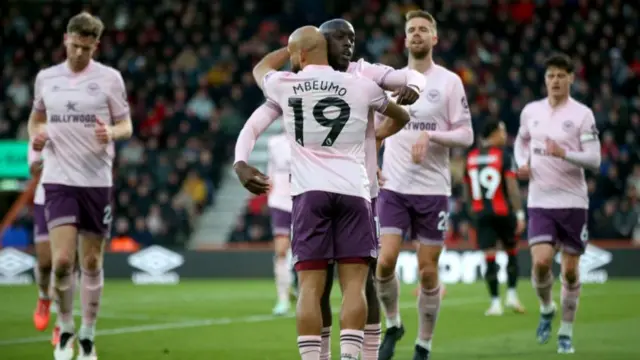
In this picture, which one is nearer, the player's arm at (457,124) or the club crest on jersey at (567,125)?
the player's arm at (457,124)

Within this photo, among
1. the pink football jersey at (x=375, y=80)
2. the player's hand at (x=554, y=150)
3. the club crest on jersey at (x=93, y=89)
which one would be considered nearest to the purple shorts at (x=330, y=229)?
the pink football jersey at (x=375, y=80)

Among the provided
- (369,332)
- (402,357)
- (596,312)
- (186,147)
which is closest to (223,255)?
(186,147)

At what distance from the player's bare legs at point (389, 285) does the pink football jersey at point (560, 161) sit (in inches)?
78.0

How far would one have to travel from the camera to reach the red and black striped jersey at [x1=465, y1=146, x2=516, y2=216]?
657 inches

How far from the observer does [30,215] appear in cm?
2622

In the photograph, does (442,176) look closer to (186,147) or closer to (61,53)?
(186,147)

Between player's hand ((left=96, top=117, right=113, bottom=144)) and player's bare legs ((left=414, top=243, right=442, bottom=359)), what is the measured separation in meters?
2.77

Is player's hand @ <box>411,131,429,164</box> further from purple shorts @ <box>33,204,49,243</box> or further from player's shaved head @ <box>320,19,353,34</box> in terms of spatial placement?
purple shorts @ <box>33,204,49,243</box>

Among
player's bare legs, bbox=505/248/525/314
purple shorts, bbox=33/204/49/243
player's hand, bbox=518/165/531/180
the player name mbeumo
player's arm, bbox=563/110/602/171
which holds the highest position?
the player name mbeumo

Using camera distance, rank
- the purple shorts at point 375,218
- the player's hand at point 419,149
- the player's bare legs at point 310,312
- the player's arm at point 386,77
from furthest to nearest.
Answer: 1. the player's hand at point 419,149
2. the purple shorts at point 375,218
3. the player's arm at point 386,77
4. the player's bare legs at point 310,312

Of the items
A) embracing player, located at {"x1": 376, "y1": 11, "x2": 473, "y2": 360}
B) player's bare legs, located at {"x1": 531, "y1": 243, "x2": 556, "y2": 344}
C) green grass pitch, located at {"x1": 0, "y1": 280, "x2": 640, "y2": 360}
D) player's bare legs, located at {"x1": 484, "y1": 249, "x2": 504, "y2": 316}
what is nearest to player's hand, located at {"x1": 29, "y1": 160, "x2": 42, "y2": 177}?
green grass pitch, located at {"x1": 0, "y1": 280, "x2": 640, "y2": 360}

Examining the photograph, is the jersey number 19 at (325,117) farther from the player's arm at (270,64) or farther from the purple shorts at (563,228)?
the purple shorts at (563,228)

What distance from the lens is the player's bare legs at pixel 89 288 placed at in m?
9.95

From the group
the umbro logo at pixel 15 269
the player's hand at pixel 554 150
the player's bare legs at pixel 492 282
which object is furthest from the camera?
the umbro logo at pixel 15 269
